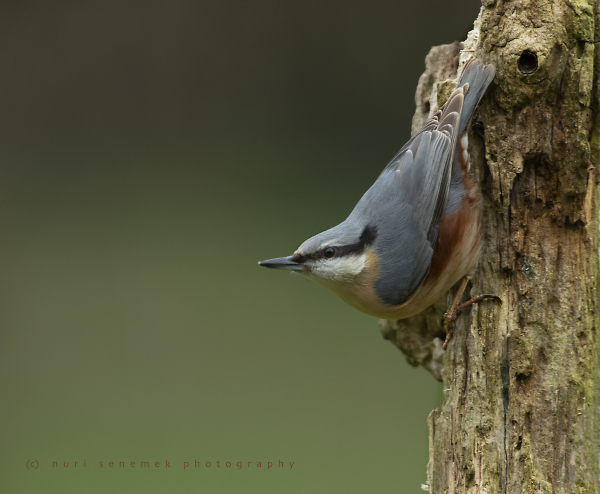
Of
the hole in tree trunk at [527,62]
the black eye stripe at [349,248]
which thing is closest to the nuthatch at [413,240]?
the black eye stripe at [349,248]

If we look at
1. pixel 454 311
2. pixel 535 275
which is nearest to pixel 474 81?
pixel 535 275

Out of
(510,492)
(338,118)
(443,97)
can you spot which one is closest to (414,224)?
(443,97)

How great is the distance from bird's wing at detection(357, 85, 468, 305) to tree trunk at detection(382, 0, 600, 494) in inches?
5.4

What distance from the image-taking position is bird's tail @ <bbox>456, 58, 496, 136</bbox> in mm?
1745

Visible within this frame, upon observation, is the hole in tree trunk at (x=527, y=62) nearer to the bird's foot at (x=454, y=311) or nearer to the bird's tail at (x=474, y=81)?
the bird's tail at (x=474, y=81)

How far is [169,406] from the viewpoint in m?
3.96

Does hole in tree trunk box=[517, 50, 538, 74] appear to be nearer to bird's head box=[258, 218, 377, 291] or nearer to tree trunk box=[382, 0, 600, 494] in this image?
tree trunk box=[382, 0, 600, 494]

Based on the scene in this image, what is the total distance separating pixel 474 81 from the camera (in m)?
1.77

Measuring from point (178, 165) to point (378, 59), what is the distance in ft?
5.81

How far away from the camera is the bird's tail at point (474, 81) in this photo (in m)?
1.75

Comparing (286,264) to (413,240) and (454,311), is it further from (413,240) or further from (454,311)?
(454,311)

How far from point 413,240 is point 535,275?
35cm

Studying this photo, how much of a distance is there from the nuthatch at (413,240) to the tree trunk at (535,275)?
0.07 metres

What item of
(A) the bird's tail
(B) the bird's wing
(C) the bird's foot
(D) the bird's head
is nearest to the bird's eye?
(D) the bird's head
